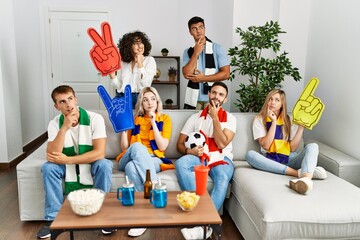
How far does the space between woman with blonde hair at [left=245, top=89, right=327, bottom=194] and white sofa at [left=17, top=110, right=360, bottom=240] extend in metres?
0.09

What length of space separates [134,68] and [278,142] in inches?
51.2

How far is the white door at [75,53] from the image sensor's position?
5.12 meters

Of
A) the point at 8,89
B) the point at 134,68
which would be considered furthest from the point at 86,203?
the point at 8,89

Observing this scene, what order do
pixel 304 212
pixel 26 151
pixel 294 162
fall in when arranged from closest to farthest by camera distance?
1. pixel 304 212
2. pixel 294 162
3. pixel 26 151

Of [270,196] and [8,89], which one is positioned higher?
[8,89]

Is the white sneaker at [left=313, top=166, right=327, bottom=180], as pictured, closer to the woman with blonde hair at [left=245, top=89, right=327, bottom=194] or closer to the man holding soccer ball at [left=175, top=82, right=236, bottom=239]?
the woman with blonde hair at [left=245, top=89, right=327, bottom=194]

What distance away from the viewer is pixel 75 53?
5230 millimetres

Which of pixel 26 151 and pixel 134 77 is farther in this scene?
pixel 26 151

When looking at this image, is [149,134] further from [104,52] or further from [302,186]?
[302,186]

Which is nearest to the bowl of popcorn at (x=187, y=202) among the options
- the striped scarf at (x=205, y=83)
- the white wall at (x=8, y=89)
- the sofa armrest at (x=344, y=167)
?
the sofa armrest at (x=344, y=167)

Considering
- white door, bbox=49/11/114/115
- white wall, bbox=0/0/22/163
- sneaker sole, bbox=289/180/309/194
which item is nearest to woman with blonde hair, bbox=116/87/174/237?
sneaker sole, bbox=289/180/309/194

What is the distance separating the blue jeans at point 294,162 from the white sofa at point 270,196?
0.06 meters

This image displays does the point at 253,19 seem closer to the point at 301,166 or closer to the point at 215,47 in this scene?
the point at 215,47

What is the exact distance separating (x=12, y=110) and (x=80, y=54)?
1773 millimetres
